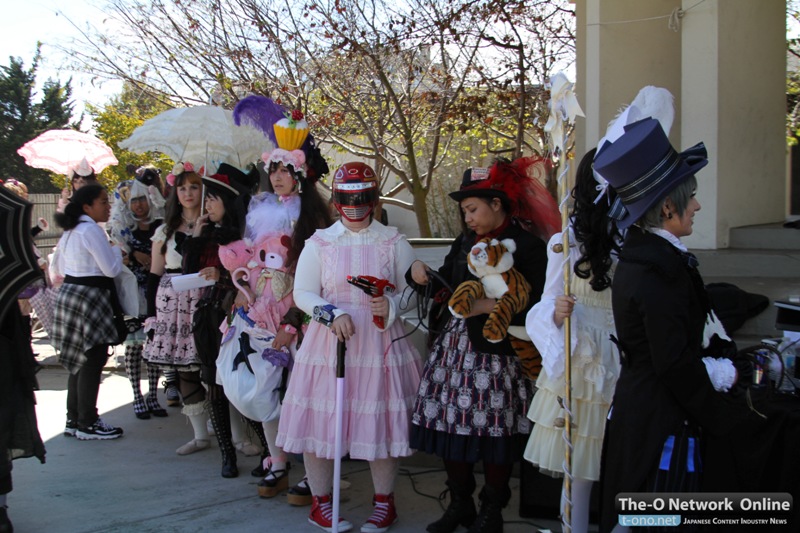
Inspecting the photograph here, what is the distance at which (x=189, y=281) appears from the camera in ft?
16.7

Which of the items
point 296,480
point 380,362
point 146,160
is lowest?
point 296,480

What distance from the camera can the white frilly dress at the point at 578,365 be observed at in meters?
3.45

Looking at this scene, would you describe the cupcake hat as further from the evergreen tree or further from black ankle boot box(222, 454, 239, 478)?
the evergreen tree

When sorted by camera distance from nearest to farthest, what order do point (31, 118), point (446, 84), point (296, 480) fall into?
1. point (296, 480)
2. point (446, 84)
3. point (31, 118)

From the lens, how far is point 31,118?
88.6 feet

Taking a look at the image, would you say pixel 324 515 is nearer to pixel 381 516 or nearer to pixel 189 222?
pixel 381 516

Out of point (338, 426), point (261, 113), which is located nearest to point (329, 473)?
point (338, 426)

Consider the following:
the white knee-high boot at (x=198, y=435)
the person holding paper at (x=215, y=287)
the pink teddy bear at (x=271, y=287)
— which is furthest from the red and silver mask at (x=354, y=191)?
the white knee-high boot at (x=198, y=435)

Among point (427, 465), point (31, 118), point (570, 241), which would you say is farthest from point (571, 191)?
point (31, 118)

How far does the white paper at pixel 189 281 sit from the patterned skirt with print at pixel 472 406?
189cm

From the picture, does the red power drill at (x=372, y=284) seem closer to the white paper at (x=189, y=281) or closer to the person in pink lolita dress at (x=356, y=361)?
the person in pink lolita dress at (x=356, y=361)

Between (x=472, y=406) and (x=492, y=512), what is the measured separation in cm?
60

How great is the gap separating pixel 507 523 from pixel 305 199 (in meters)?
2.24

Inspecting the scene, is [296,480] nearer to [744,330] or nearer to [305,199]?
[305,199]
